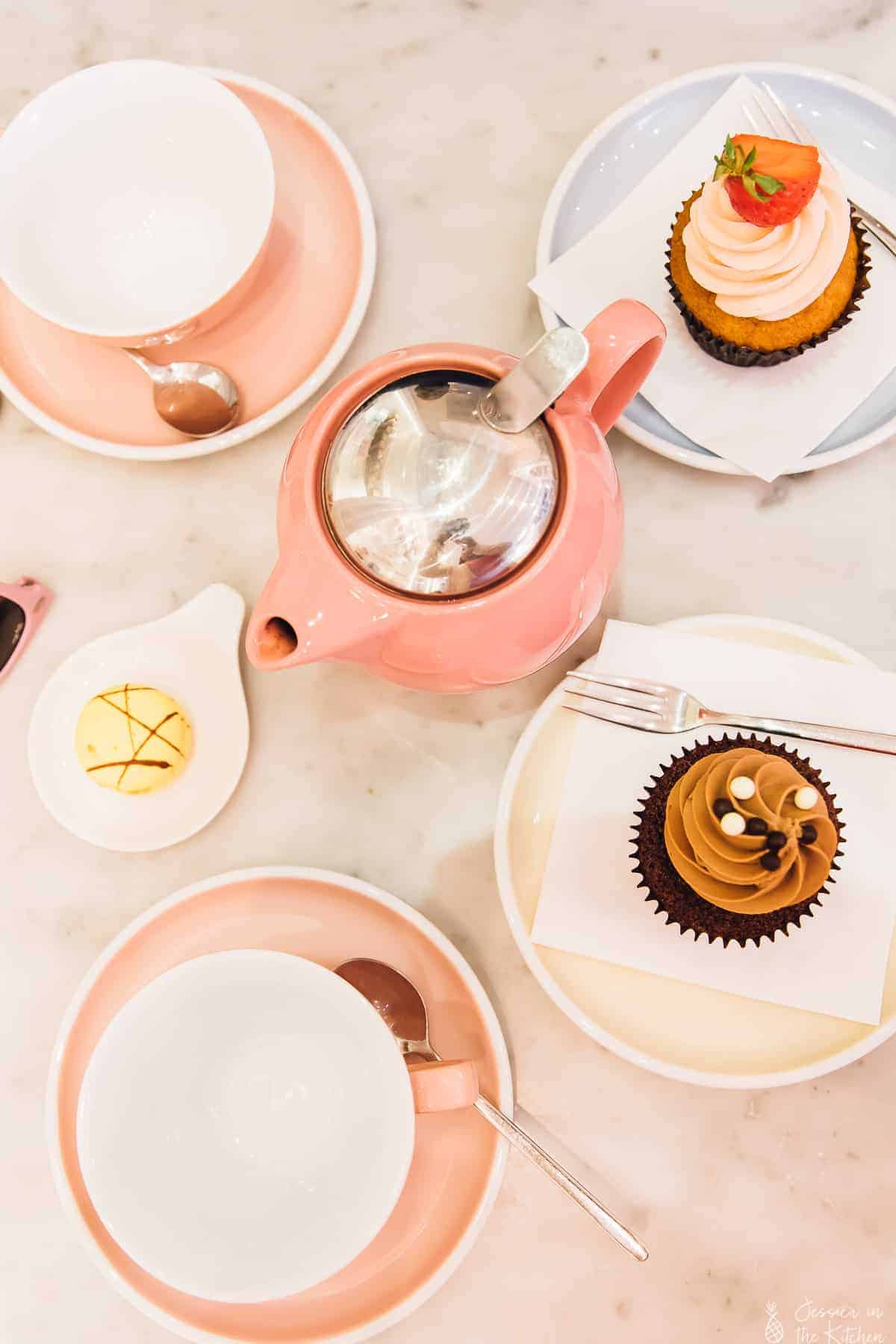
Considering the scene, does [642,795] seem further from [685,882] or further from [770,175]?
[770,175]

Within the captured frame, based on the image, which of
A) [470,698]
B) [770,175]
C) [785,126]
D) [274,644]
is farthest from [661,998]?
[785,126]

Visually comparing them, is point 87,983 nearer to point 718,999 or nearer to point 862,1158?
point 718,999

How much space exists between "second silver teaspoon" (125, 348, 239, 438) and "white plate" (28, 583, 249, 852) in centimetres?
17

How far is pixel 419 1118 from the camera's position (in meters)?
0.90

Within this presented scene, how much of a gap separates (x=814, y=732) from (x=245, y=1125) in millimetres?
623

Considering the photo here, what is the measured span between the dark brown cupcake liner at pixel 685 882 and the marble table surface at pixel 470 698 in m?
0.16

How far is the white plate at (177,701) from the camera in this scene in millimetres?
945

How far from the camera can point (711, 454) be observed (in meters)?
→ 0.95

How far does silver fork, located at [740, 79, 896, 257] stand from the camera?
97cm

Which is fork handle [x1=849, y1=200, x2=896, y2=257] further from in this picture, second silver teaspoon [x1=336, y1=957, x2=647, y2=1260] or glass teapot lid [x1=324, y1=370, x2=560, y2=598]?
second silver teaspoon [x1=336, y1=957, x2=647, y2=1260]

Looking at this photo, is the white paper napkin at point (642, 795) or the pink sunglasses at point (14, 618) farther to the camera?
the pink sunglasses at point (14, 618)

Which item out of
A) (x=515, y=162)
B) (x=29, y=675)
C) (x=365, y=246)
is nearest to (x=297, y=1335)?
(x=29, y=675)

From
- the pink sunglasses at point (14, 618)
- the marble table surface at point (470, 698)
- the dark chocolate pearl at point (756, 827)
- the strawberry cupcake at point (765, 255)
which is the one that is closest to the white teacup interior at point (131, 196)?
the marble table surface at point (470, 698)

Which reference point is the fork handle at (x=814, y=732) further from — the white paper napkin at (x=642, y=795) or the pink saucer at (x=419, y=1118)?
the pink saucer at (x=419, y=1118)
